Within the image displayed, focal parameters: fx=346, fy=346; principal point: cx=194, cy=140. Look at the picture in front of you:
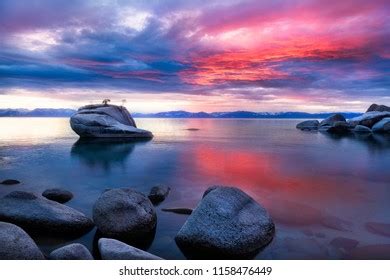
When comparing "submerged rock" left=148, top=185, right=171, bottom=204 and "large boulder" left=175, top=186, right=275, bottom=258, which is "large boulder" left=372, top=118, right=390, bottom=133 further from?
"large boulder" left=175, top=186, right=275, bottom=258

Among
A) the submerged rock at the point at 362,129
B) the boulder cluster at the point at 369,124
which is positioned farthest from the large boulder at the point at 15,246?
the submerged rock at the point at 362,129

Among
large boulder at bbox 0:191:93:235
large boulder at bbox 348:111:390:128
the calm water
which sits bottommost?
the calm water

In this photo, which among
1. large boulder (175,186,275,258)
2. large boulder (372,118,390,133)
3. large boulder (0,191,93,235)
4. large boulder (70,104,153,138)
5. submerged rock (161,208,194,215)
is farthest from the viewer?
large boulder (372,118,390,133)

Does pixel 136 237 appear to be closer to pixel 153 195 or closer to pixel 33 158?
pixel 153 195

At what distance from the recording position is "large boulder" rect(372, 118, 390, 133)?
5288 centimetres

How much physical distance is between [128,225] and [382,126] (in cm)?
5435

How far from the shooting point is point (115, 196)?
932 cm

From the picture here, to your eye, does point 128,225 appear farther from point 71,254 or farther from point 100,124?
point 100,124

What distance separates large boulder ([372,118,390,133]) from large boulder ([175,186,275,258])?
2036 inches

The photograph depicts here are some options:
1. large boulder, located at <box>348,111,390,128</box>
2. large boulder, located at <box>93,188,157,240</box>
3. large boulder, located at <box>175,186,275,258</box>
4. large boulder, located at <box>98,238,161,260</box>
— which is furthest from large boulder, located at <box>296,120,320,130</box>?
large boulder, located at <box>98,238,161,260</box>

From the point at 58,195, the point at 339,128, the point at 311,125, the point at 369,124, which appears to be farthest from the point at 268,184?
the point at 311,125
